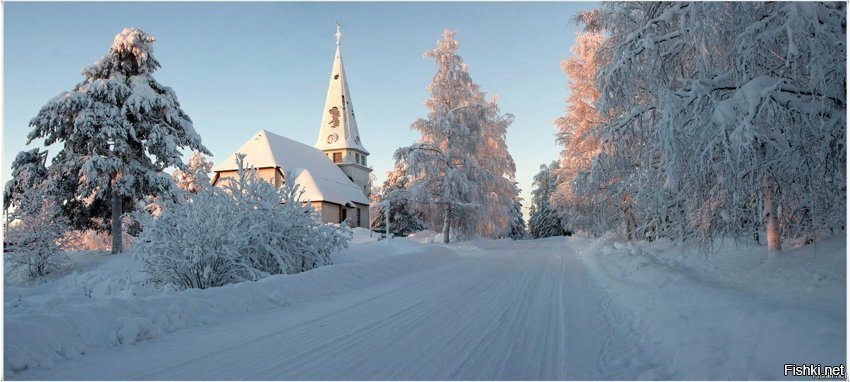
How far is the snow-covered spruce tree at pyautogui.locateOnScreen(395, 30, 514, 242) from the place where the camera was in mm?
24688

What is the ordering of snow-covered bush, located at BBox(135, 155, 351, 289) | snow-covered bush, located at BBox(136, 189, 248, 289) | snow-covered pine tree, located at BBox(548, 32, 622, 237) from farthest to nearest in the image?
snow-covered pine tree, located at BBox(548, 32, 622, 237) < snow-covered bush, located at BBox(135, 155, 351, 289) < snow-covered bush, located at BBox(136, 189, 248, 289)

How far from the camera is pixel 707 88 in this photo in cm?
605

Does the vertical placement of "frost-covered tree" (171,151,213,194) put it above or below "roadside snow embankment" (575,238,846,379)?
above

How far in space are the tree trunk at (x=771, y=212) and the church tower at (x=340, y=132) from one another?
3932 cm

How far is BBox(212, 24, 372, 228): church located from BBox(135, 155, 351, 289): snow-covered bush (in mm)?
15282

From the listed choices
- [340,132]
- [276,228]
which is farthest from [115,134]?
[340,132]

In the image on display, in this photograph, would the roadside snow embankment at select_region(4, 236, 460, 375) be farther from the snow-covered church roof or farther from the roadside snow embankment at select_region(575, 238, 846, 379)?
the snow-covered church roof

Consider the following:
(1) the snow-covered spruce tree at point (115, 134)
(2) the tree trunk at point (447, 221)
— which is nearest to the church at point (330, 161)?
(1) the snow-covered spruce tree at point (115, 134)

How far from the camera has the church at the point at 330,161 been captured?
3462cm

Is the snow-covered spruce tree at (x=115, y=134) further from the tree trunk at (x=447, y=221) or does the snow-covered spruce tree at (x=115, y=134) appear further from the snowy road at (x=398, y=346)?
the snowy road at (x=398, y=346)

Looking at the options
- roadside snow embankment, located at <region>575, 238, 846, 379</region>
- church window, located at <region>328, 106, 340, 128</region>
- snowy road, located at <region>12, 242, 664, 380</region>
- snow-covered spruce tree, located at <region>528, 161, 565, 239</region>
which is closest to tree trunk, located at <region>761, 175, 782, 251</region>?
roadside snow embankment, located at <region>575, 238, 846, 379</region>

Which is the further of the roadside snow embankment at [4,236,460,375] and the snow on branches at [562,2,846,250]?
the snow on branches at [562,2,846,250]

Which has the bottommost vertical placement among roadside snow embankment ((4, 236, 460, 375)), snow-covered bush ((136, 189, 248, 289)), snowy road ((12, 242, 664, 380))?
snowy road ((12, 242, 664, 380))

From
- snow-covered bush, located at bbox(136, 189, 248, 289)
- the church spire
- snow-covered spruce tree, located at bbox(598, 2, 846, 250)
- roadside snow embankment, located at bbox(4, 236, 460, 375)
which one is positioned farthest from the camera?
the church spire
